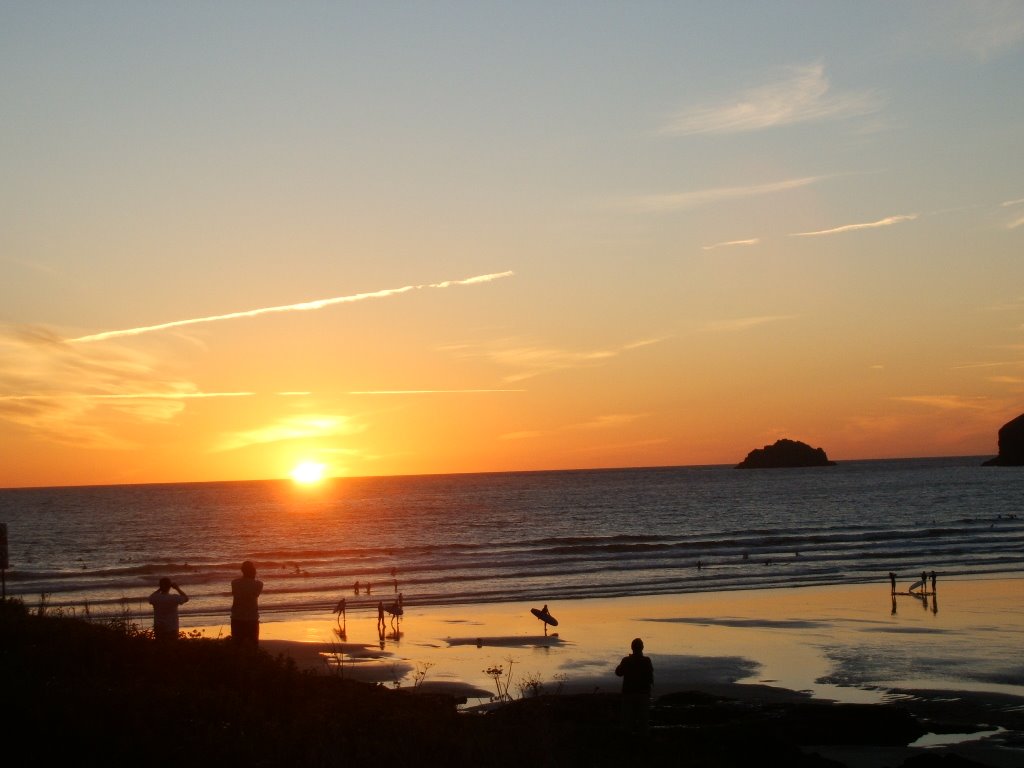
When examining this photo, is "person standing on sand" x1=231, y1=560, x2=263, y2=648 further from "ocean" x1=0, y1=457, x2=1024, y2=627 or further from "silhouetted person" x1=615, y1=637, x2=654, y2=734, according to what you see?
"silhouetted person" x1=615, y1=637, x2=654, y2=734

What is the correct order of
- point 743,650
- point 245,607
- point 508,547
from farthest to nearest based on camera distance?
1. point 508,547
2. point 743,650
3. point 245,607

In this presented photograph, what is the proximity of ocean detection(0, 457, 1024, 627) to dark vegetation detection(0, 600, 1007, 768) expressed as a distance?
549 cm

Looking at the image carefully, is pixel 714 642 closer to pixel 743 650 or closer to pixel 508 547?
pixel 743 650

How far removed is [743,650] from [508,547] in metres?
47.6

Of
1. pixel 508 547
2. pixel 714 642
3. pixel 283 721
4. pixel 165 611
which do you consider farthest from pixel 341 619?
pixel 508 547

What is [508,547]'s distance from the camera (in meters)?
73.2

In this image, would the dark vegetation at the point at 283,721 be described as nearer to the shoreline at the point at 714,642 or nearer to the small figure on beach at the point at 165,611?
the small figure on beach at the point at 165,611

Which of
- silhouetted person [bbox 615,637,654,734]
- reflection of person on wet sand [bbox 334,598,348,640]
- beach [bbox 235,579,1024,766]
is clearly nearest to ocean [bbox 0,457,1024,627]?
reflection of person on wet sand [bbox 334,598,348,640]

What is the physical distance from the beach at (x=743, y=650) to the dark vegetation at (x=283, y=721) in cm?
111

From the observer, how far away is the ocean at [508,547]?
144 feet

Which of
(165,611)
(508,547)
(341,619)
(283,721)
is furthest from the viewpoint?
(508,547)

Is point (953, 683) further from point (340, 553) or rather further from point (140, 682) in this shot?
point (340, 553)

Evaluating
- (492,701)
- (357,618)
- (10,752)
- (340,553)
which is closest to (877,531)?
(340,553)

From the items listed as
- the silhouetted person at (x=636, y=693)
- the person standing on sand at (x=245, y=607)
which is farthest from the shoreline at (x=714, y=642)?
the silhouetted person at (x=636, y=693)
